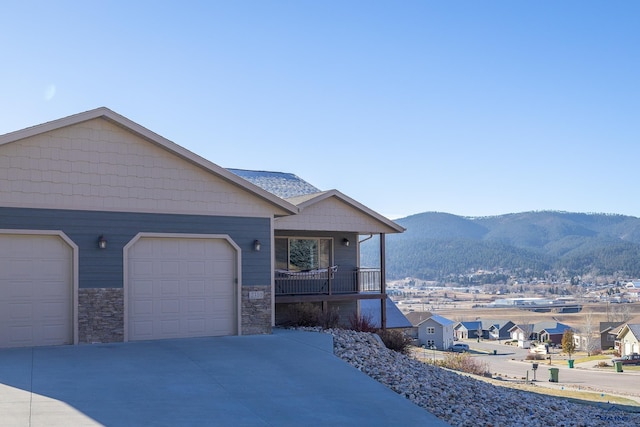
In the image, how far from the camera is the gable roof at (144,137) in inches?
599

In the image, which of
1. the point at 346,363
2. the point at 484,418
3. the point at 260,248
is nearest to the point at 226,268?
the point at 260,248

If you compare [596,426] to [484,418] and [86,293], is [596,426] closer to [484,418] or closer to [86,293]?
[484,418]

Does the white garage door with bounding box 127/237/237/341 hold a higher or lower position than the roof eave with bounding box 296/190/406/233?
lower

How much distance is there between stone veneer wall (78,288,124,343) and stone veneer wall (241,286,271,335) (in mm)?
3137

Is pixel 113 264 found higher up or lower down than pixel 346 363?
higher up

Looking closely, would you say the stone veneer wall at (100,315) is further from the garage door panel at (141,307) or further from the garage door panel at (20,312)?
the garage door panel at (20,312)

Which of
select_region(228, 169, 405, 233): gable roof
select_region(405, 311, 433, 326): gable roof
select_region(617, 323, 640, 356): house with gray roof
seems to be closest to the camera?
select_region(228, 169, 405, 233): gable roof

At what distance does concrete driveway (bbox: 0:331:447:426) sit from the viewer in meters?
10.9

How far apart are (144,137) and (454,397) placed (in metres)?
8.92

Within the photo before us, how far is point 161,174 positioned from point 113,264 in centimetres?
237

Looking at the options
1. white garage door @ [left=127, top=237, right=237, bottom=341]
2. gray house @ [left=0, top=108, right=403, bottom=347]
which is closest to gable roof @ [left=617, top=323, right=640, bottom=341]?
gray house @ [left=0, top=108, right=403, bottom=347]

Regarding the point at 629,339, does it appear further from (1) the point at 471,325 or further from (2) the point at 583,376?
(1) the point at 471,325

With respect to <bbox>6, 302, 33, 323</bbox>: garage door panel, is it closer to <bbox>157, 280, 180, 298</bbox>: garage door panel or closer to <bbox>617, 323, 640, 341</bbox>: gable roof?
<bbox>157, 280, 180, 298</bbox>: garage door panel

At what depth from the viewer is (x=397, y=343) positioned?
67.5 ft
